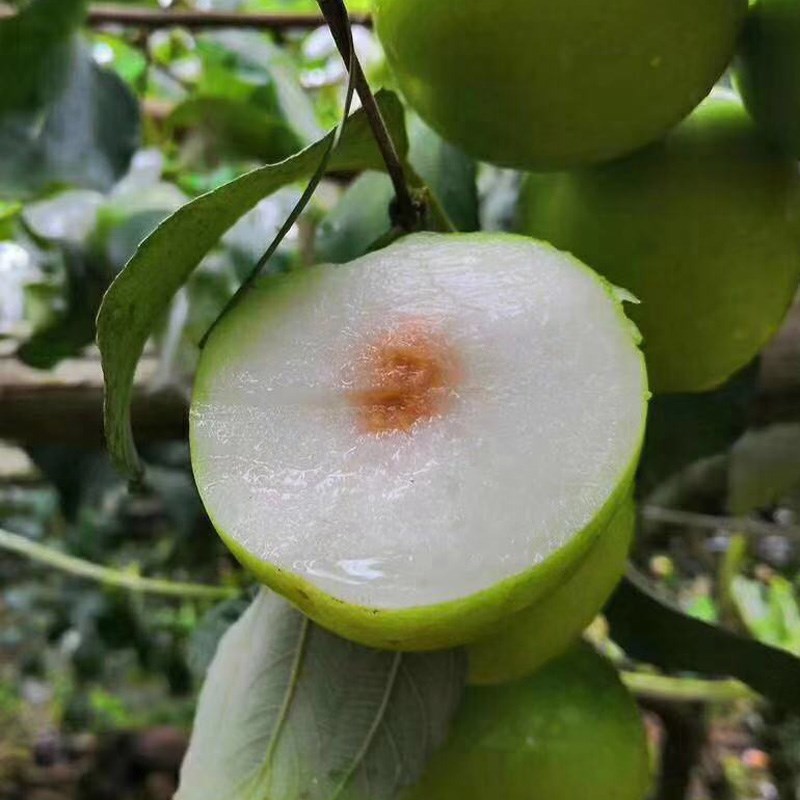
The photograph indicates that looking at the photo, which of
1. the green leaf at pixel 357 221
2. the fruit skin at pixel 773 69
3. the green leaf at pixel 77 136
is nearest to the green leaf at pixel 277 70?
the green leaf at pixel 77 136

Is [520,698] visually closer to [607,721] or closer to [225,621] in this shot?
[607,721]

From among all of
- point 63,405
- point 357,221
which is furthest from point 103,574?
point 357,221

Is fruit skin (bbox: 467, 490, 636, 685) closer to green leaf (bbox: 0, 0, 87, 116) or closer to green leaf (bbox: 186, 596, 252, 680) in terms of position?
green leaf (bbox: 186, 596, 252, 680)

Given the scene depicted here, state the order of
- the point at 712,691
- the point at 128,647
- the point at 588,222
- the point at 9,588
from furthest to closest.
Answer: the point at 9,588 → the point at 128,647 → the point at 712,691 → the point at 588,222

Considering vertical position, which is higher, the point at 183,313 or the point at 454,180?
the point at 454,180

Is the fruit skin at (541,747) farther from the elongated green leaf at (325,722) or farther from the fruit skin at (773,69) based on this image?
the fruit skin at (773,69)

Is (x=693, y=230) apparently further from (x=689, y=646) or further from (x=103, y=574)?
(x=103, y=574)

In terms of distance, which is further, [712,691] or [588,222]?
[712,691]

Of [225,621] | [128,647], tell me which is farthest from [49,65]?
[128,647]
